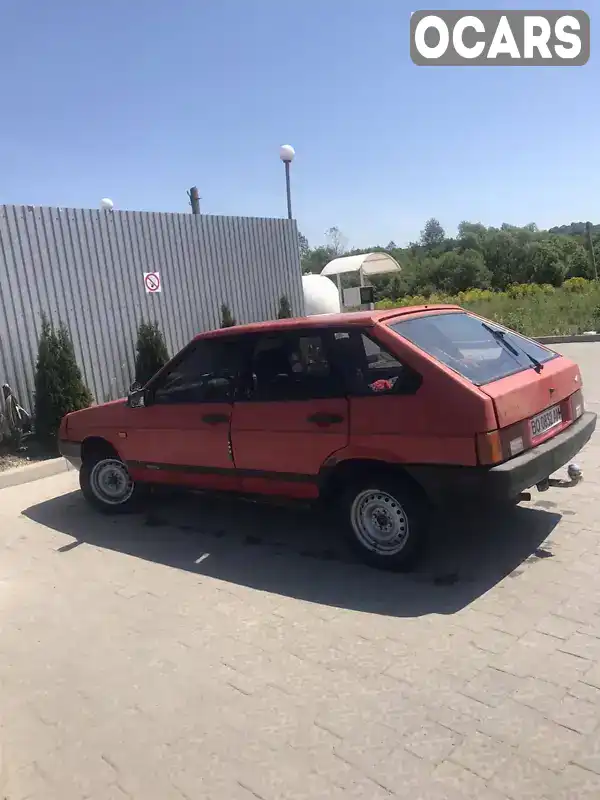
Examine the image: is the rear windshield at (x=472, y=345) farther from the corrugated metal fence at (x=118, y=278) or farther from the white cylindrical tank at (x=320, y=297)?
the white cylindrical tank at (x=320, y=297)

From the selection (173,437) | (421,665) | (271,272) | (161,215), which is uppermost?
(161,215)

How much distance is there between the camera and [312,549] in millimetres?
4812

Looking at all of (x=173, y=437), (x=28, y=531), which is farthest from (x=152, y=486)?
(x=28, y=531)

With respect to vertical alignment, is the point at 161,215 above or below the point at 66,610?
above


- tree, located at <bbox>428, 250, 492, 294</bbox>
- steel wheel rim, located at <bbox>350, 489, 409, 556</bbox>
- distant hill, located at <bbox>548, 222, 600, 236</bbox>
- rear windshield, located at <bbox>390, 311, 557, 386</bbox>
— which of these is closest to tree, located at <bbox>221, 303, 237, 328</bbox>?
rear windshield, located at <bbox>390, 311, 557, 386</bbox>

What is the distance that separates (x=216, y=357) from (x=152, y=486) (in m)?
1.42

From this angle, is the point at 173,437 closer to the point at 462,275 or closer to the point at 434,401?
the point at 434,401

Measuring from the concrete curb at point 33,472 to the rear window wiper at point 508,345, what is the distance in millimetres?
5655

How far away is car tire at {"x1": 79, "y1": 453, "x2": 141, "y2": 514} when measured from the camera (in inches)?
238

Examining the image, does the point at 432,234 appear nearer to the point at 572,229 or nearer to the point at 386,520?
the point at 572,229

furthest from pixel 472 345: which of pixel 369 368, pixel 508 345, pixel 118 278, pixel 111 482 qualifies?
pixel 118 278

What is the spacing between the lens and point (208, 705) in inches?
121

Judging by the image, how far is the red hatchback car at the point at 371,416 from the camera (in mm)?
3832

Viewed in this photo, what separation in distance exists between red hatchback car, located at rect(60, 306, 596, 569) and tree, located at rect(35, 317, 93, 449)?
11.5ft
